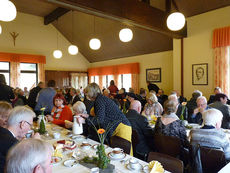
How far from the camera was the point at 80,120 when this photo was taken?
2328mm

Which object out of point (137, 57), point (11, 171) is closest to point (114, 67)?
point (137, 57)

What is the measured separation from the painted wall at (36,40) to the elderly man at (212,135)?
9.33m

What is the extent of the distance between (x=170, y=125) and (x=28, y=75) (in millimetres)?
8964

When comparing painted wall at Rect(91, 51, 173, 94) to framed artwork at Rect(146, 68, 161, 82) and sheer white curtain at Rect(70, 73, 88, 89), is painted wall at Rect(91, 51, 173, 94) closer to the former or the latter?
→ framed artwork at Rect(146, 68, 161, 82)

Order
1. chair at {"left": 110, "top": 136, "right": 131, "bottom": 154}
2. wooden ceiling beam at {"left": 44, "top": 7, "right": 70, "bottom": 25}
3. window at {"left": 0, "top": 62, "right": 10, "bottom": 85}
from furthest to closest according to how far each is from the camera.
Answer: window at {"left": 0, "top": 62, "right": 10, "bottom": 85} < wooden ceiling beam at {"left": 44, "top": 7, "right": 70, "bottom": 25} < chair at {"left": 110, "top": 136, "right": 131, "bottom": 154}

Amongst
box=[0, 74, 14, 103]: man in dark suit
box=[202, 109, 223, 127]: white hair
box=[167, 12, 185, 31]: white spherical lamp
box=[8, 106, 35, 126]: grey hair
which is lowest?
box=[202, 109, 223, 127]: white hair

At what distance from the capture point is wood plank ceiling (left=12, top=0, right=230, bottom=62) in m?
6.03

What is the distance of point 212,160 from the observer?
5.67ft

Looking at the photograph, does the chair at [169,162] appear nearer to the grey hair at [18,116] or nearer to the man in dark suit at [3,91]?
the grey hair at [18,116]

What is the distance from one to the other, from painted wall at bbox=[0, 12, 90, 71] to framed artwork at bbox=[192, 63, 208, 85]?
23.1 ft

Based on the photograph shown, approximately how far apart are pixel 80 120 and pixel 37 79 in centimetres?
832

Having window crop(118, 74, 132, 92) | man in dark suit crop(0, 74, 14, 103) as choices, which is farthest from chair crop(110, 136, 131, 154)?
window crop(118, 74, 132, 92)

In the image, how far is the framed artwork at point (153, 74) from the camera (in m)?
7.69

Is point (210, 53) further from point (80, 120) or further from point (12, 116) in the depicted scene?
point (12, 116)
